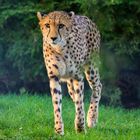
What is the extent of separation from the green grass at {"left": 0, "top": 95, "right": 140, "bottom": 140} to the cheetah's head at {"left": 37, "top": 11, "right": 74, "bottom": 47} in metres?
1.07

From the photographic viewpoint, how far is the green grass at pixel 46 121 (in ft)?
26.2

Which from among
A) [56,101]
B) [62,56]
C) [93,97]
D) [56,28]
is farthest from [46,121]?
[56,28]

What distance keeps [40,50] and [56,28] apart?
401cm

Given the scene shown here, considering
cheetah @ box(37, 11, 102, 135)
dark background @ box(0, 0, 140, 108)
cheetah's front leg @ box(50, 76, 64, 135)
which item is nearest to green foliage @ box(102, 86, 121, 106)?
dark background @ box(0, 0, 140, 108)

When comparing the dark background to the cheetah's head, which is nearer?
the cheetah's head

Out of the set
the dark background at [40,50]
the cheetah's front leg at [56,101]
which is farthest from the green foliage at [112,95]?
the cheetah's front leg at [56,101]

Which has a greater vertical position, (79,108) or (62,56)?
(62,56)

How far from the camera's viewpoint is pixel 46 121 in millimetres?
9180

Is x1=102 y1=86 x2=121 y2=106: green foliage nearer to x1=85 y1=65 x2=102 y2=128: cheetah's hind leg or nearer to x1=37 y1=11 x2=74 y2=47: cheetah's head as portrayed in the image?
x1=85 y1=65 x2=102 y2=128: cheetah's hind leg

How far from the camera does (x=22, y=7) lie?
40.1 feet

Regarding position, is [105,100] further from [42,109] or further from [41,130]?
[41,130]

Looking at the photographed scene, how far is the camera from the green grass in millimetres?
7984

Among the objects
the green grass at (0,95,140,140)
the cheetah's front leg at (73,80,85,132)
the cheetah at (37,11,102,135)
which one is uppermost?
the cheetah at (37,11,102,135)

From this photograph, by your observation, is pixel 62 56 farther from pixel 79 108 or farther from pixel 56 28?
pixel 79 108
